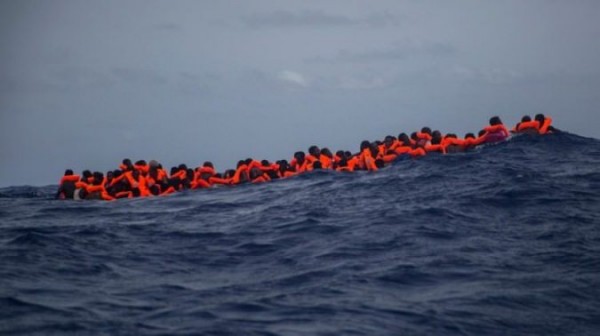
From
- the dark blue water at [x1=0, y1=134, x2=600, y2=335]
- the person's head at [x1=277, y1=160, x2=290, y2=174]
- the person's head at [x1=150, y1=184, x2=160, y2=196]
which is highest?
the person's head at [x1=277, y1=160, x2=290, y2=174]

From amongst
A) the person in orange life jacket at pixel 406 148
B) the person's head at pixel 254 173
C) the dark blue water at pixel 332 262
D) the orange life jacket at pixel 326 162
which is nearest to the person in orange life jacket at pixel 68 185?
the dark blue water at pixel 332 262

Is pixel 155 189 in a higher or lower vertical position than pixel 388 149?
lower

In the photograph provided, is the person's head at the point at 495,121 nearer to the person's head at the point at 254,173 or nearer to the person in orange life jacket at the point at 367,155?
the person in orange life jacket at the point at 367,155

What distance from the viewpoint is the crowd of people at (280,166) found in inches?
999

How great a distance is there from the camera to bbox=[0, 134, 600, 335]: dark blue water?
29.8 feet

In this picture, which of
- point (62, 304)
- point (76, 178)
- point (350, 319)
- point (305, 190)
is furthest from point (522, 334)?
point (76, 178)

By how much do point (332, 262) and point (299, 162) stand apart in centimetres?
1487

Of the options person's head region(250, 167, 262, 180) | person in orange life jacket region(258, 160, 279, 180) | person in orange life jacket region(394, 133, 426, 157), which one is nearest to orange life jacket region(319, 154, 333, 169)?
person in orange life jacket region(258, 160, 279, 180)

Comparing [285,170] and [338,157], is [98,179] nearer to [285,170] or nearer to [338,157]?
[285,170]

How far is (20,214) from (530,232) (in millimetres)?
15388

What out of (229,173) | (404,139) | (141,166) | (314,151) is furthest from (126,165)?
(404,139)

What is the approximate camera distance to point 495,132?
25156mm

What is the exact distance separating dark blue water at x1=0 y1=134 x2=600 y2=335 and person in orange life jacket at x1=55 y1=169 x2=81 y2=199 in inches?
223

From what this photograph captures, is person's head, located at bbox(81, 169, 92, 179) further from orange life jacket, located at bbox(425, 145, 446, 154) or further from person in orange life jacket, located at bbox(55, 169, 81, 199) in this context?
orange life jacket, located at bbox(425, 145, 446, 154)
